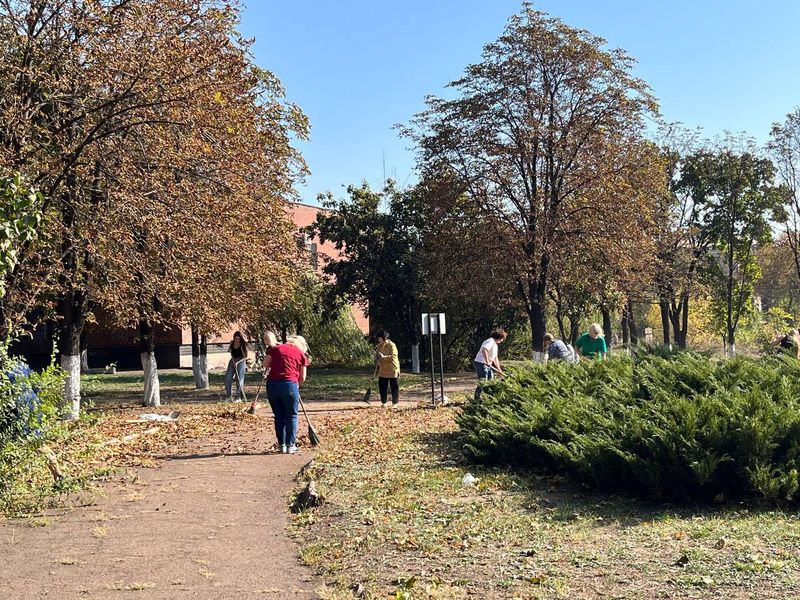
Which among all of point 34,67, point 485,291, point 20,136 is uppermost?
point 34,67

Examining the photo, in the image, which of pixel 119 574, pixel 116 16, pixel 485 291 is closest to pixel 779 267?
pixel 485 291

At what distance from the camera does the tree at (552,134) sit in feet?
75.4

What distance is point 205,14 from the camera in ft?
50.6

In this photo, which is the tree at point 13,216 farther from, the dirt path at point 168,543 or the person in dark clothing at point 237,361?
the person in dark clothing at point 237,361

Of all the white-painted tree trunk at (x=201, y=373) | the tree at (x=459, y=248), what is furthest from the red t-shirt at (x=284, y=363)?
the white-painted tree trunk at (x=201, y=373)

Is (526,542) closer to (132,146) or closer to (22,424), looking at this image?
(22,424)

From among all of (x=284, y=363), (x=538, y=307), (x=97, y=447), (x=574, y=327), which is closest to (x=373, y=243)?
(x=538, y=307)

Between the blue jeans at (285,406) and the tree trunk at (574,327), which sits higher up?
the tree trunk at (574,327)

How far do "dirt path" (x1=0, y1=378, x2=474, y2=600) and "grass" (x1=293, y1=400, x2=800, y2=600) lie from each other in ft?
1.15

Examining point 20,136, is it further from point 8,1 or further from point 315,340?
point 315,340

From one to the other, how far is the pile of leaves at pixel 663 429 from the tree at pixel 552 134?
12.4 m

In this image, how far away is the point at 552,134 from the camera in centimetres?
2275

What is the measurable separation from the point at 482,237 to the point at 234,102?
342 inches

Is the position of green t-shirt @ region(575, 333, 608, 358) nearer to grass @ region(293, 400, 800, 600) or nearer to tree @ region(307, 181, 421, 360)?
grass @ region(293, 400, 800, 600)
